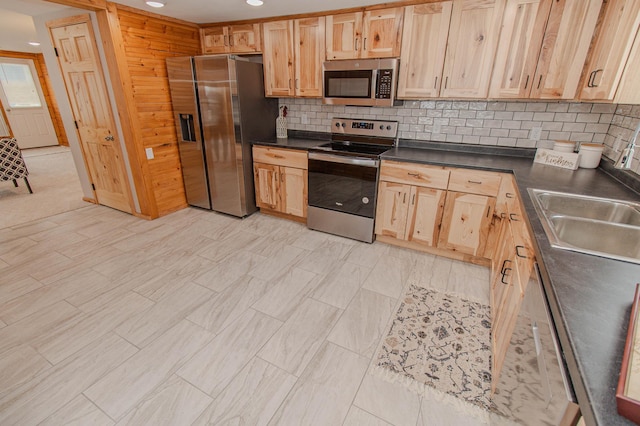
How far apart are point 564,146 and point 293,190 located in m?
2.48

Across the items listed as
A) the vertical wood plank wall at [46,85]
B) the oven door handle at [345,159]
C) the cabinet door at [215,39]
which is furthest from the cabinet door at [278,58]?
the vertical wood plank wall at [46,85]

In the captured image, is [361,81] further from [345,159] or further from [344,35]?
[345,159]

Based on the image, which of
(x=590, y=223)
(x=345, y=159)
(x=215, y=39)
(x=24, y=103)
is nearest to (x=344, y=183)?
(x=345, y=159)

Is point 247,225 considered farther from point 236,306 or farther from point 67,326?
point 67,326

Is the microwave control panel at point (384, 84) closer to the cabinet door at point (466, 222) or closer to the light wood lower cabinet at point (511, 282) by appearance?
the cabinet door at point (466, 222)

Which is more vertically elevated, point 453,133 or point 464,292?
point 453,133

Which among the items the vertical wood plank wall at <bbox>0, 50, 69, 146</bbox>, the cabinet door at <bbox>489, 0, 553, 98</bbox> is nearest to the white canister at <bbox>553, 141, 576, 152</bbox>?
the cabinet door at <bbox>489, 0, 553, 98</bbox>

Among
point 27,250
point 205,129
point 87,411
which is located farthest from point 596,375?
point 27,250

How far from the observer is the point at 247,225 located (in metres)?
3.49

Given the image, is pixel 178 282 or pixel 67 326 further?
pixel 178 282

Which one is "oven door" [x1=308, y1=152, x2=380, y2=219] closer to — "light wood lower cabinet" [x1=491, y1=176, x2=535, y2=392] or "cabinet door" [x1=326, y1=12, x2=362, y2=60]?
"cabinet door" [x1=326, y1=12, x2=362, y2=60]

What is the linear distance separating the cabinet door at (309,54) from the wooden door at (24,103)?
827cm

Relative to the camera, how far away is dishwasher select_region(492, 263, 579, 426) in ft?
2.30

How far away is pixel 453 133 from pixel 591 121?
1.03m
